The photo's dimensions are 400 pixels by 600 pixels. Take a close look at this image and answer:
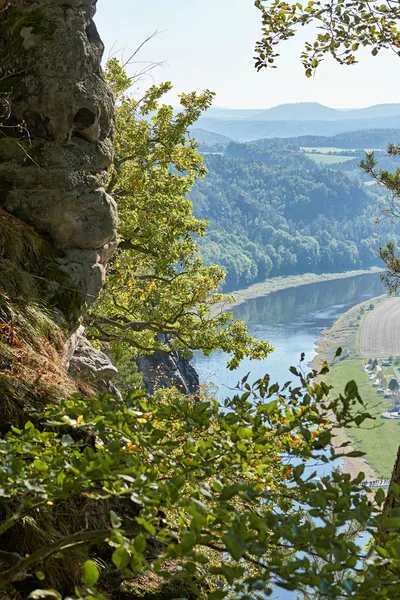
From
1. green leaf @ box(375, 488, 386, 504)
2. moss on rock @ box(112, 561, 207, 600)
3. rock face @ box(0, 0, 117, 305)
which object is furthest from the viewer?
rock face @ box(0, 0, 117, 305)

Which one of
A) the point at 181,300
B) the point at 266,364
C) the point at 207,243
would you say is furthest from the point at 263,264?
the point at 181,300

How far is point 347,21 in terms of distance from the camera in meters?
5.31

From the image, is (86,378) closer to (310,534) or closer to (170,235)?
(310,534)

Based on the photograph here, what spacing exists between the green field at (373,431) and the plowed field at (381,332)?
821 centimetres

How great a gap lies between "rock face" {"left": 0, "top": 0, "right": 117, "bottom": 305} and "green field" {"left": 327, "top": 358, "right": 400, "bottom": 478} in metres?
47.0

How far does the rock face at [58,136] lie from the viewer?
609 cm

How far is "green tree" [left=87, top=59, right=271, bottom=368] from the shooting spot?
443 inches

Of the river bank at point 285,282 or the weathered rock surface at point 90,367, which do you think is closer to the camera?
the weathered rock surface at point 90,367

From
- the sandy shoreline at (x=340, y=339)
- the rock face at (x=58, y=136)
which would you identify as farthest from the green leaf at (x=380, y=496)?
the sandy shoreline at (x=340, y=339)

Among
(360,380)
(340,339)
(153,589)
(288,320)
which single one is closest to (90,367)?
(153,589)

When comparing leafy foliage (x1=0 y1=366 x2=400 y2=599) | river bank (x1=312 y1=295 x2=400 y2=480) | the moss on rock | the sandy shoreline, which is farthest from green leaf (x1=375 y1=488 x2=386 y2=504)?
the sandy shoreline

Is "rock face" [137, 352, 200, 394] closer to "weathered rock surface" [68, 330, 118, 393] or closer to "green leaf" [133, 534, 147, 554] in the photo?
"weathered rock surface" [68, 330, 118, 393]

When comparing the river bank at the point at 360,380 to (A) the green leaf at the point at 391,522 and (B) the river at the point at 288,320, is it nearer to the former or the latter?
(B) the river at the point at 288,320

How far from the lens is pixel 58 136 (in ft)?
20.7
